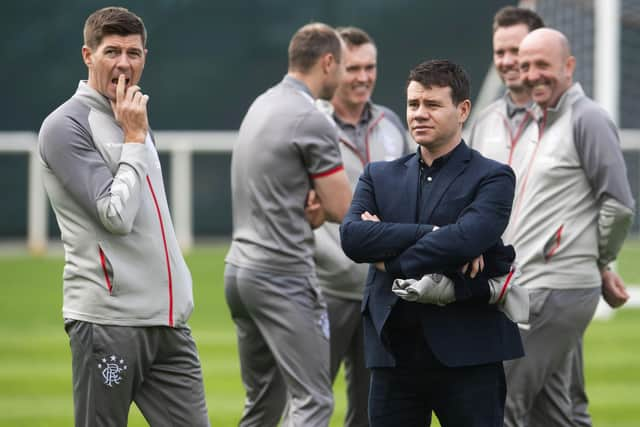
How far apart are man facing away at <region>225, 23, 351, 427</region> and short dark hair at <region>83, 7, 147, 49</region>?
1148mm

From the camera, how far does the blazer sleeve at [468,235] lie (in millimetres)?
4066

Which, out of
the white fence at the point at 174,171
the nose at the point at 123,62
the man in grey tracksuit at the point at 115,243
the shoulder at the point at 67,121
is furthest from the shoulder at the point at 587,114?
the white fence at the point at 174,171

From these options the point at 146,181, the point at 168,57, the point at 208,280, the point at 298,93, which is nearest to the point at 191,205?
the point at 168,57

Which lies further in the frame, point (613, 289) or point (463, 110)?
point (613, 289)

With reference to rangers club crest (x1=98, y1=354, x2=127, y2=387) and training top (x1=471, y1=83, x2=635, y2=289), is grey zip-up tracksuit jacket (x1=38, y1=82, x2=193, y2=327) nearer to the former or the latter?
rangers club crest (x1=98, y1=354, x2=127, y2=387)

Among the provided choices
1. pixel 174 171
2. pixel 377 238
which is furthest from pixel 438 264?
pixel 174 171

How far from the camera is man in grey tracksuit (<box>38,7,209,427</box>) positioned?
13.7 feet

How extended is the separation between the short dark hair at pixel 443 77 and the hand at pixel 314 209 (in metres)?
1.22

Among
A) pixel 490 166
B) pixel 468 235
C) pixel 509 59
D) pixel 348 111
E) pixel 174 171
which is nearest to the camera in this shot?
pixel 468 235

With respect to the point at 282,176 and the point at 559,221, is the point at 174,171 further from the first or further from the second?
the point at 559,221

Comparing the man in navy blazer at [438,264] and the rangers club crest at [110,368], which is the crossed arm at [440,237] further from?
the rangers club crest at [110,368]

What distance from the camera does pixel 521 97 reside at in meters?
5.87

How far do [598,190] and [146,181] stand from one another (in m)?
2.11

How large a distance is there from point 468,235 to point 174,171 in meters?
13.0
